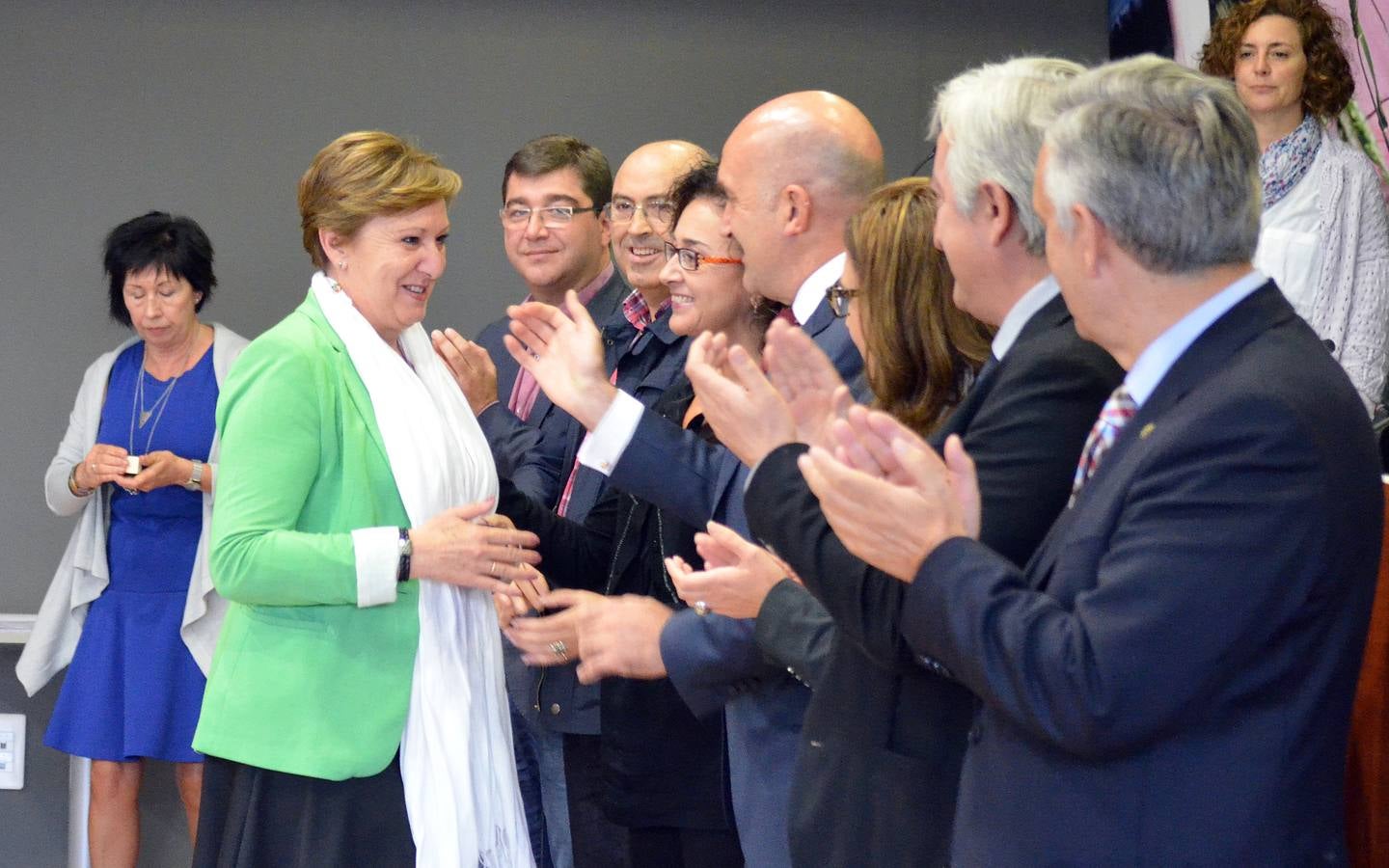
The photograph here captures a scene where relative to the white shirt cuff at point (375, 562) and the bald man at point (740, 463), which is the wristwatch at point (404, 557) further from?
the bald man at point (740, 463)

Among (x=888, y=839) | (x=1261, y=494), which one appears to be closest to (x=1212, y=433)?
(x=1261, y=494)

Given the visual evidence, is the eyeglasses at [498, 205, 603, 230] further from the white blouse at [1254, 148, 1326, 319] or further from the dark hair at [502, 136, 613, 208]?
the white blouse at [1254, 148, 1326, 319]

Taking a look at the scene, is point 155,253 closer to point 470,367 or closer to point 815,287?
point 470,367

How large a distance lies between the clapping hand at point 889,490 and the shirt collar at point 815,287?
937mm

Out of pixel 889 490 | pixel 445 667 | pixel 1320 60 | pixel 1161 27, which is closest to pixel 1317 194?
pixel 1320 60

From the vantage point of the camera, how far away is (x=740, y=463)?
216 cm

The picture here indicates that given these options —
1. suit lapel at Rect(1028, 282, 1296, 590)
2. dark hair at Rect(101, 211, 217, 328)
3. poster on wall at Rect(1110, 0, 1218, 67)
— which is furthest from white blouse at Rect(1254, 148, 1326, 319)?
dark hair at Rect(101, 211, 217, 328)

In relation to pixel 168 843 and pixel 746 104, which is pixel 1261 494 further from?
pixel 168 843

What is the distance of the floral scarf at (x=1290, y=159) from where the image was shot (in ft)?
10.8

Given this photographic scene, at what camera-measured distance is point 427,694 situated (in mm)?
2471

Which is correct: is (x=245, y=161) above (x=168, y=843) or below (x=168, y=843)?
above

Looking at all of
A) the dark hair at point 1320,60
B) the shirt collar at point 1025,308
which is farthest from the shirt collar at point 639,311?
the shirt collar at point 1025,308

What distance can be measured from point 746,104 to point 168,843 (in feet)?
9.03

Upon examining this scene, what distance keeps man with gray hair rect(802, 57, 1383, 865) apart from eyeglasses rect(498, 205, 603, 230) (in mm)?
2399
